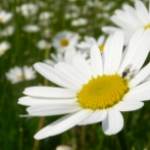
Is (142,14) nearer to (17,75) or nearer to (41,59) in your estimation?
(17,75)

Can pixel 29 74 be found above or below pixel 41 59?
below

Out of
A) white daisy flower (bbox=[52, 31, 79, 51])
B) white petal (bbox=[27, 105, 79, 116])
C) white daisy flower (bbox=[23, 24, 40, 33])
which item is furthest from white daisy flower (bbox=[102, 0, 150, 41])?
white daisy flower (bbox=[23, 24, 40, 33])

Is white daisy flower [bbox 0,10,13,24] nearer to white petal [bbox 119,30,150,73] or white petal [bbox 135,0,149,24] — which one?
white petal [bbox 135,0,149,24]

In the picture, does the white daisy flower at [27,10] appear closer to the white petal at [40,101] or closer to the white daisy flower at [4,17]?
the white daisy flower at [4,17]

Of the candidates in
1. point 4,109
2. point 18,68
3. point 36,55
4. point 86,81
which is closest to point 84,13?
point 36,55

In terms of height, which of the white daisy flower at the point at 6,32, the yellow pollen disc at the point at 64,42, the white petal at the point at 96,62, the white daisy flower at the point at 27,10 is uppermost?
the white daisy flower at the point at 27,10

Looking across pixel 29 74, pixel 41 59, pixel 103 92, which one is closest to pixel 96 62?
pixel 103 92

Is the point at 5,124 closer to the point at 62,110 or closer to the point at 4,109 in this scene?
the point at 4,109

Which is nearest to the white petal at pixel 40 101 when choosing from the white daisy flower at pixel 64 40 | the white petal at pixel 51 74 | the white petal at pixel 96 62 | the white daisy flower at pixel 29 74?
the white petal at pixel 51 74
